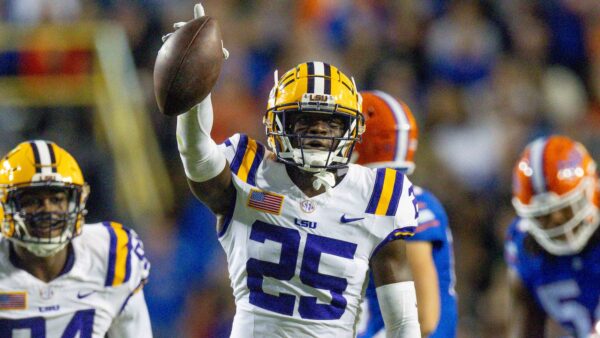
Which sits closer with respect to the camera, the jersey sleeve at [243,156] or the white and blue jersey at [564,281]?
the jersey sleeve at [243,156]

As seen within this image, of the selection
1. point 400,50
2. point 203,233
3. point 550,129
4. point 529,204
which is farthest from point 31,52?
point 529,204

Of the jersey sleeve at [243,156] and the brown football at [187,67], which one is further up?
the brown football at [187,67]

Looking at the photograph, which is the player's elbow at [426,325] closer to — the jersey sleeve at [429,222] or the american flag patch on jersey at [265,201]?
the jersey sleeve at [429,222]

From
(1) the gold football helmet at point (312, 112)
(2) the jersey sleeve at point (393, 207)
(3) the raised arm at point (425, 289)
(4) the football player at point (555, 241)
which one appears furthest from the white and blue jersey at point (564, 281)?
(1) the gold football helmet at point (312, 112)

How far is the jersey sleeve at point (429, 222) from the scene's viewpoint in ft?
12.3

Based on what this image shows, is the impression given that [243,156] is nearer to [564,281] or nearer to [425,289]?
[425,289]

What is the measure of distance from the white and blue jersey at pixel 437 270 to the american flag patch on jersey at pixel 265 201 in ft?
2.04

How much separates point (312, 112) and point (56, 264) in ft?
3.58

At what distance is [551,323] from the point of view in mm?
5496

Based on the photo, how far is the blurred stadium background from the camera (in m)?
6.68

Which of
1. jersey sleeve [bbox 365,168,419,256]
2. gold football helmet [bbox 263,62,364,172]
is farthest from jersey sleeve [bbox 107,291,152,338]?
jersey sleeve [bbox 365,168,419,256]

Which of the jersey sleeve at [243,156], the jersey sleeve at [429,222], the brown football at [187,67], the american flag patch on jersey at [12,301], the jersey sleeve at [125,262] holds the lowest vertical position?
the american flag patch on jersey at [12,301]

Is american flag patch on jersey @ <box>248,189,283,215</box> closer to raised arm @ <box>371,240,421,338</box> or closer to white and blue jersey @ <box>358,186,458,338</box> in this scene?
raised arm @ <box>371,240,421,338</box>

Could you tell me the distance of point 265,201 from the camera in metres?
3.18
